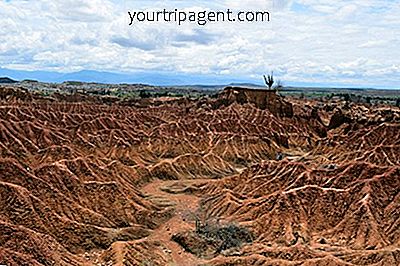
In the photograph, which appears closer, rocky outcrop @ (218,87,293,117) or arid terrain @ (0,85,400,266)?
arid terrain @ (0,85,400,266)

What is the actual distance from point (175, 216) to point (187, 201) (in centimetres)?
672

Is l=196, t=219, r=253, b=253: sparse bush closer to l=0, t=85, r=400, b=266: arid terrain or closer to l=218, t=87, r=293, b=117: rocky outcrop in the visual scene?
l=0, t=85, r=400, b=266: arid terrain

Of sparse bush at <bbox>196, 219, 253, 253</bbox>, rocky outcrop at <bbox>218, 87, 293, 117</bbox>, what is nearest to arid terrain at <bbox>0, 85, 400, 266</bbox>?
sparse bush at <bbox>196, 219, 253, 253</bbox>

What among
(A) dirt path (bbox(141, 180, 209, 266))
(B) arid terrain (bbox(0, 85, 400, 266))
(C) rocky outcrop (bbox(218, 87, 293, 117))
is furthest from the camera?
(C) rocky outcrop (bbox(218, 87, 293, 117))

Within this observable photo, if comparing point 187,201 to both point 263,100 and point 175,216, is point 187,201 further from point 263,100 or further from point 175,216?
point 263,100

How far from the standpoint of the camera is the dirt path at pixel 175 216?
47.3 meters

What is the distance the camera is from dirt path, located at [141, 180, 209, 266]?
47.3m

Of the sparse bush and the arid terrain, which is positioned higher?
the arid terrain

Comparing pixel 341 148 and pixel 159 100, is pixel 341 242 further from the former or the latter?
pixel 159 100

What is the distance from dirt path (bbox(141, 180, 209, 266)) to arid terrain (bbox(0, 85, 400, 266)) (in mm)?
154

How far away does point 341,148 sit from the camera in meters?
90.1

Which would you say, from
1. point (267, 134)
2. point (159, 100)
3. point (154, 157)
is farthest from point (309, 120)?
point (159, 100)

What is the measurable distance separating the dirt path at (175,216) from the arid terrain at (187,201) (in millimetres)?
154

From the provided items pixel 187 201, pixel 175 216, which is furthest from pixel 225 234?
pixel 187 201
